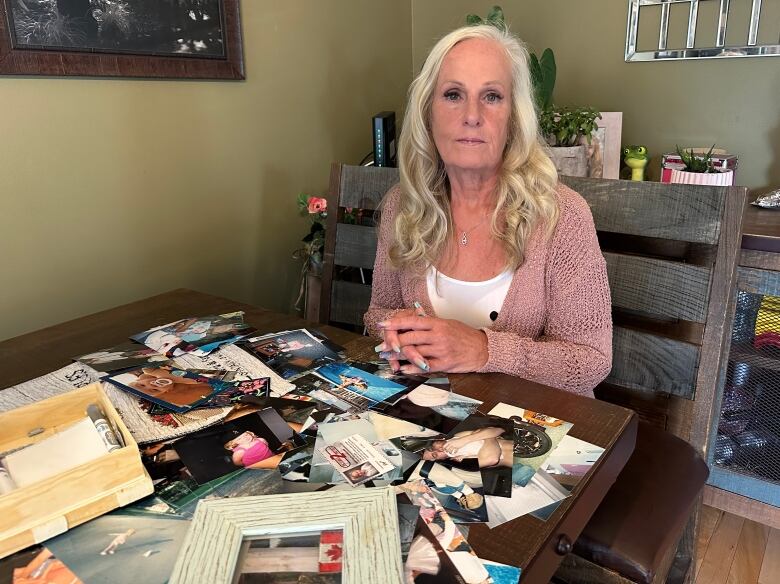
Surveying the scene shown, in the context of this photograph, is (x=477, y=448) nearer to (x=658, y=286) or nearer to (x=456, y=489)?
(x=456, y=489)

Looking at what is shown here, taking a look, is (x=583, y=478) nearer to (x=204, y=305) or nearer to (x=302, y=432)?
(x=302, y=432)

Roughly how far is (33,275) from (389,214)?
0.87m

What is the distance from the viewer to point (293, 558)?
1.82 ft

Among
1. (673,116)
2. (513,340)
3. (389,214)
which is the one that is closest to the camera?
(513,340)

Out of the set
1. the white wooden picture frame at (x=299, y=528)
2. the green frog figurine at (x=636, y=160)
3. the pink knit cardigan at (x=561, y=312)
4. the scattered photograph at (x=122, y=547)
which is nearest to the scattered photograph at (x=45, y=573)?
the scattered photograph at (x=122, y=547)

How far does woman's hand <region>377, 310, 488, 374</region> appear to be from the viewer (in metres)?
0.98

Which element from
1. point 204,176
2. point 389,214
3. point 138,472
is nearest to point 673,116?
point 389,214

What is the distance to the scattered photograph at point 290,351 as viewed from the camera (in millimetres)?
992

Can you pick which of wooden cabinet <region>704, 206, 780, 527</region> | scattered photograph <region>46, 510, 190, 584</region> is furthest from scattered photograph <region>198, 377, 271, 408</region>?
wooden cabinet <region>704, 206, 780, 527</region>

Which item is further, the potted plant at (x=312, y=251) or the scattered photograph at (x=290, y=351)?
the potted plant at (x=312, y=251)

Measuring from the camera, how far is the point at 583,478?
696mm

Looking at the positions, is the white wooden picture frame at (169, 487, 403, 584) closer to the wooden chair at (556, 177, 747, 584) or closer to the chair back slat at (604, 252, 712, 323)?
the wooden chair at (556, 177, 747, 584)

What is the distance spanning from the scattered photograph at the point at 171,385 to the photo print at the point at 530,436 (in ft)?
1.44

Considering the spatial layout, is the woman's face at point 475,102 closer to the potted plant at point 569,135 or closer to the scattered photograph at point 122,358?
the potted plant at point 569,135
